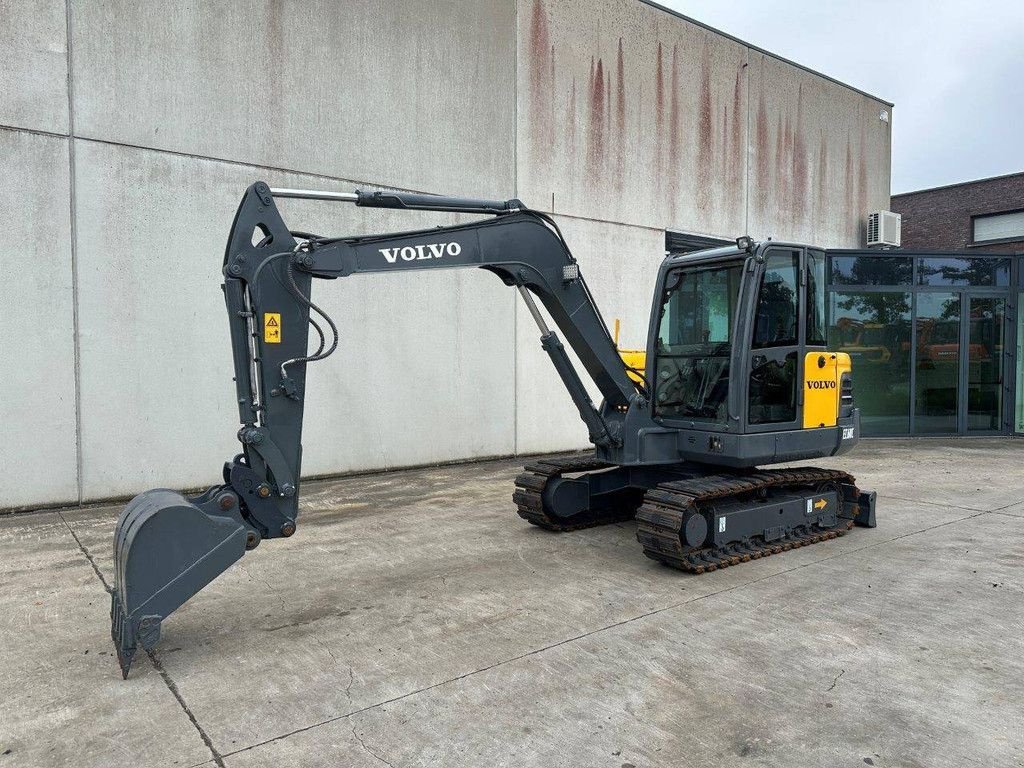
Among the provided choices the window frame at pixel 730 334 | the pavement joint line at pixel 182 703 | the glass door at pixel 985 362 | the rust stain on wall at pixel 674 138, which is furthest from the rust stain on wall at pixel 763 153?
the pavement joint line at pixel 182 703

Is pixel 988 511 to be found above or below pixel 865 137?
below

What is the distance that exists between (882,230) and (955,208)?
12.5 metres

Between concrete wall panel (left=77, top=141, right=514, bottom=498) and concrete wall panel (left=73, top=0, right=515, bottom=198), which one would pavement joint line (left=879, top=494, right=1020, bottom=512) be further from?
concrete wall panel (left=73, top=0, right=515, bottom=198)

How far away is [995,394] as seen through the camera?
44.2 feet

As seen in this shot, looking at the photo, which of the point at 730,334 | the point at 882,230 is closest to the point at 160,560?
the point at 730,334

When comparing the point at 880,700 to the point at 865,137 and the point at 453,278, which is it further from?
the point at 865,137

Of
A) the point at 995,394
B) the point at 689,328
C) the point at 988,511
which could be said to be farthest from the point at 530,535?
the point at 995,394

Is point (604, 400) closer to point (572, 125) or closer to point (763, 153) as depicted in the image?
point (572, 125)

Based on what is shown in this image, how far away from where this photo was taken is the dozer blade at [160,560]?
12.1 feet

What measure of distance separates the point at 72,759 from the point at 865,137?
17.8 metres

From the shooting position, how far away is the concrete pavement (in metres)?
3.06

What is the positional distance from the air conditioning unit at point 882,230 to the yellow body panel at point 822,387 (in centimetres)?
1122

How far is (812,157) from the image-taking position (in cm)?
1489

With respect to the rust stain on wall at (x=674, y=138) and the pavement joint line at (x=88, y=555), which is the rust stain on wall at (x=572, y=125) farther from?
the pavement joint line at (x=88, y=555)
